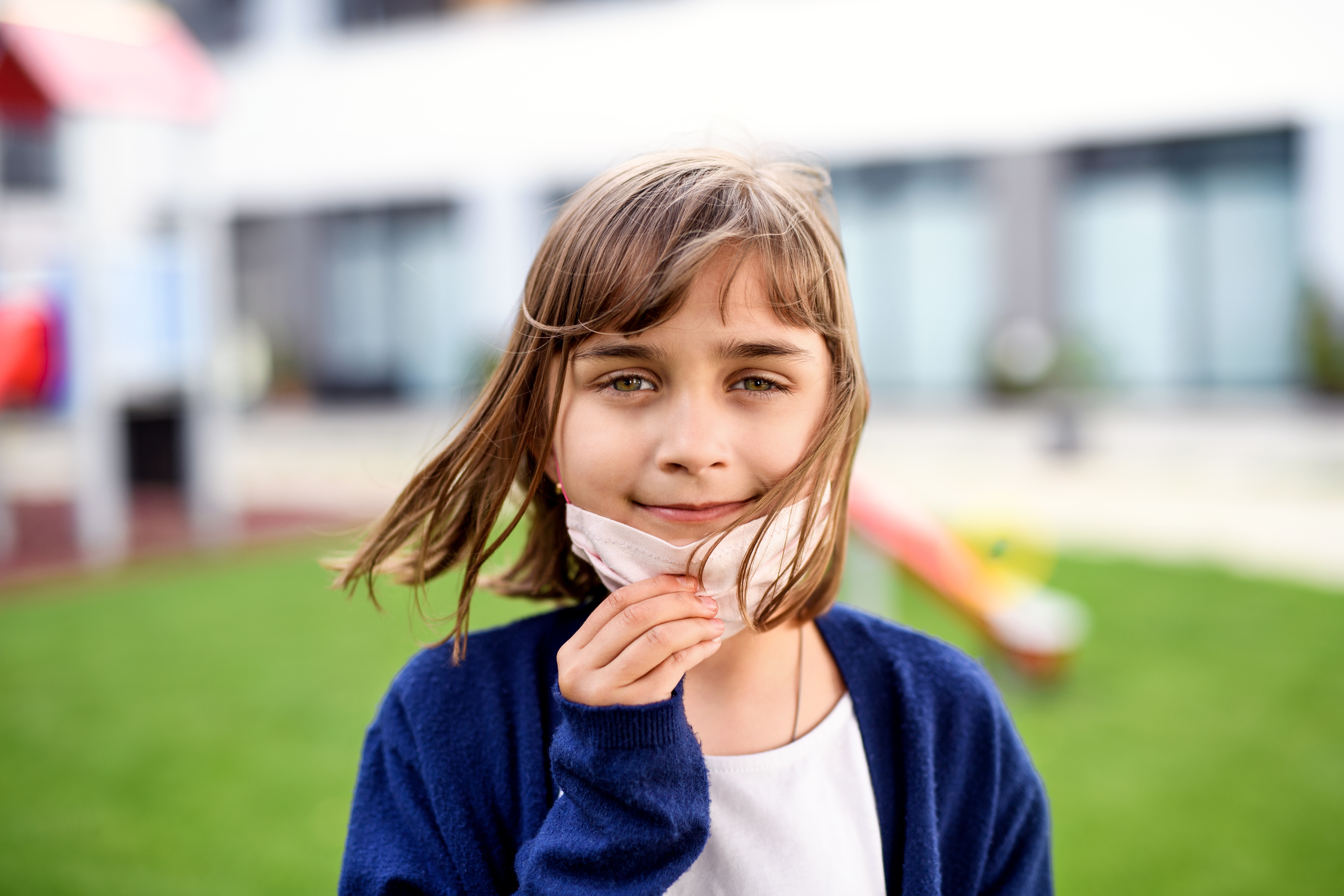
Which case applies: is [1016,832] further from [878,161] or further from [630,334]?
[878,161]

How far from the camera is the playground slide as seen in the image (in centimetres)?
383

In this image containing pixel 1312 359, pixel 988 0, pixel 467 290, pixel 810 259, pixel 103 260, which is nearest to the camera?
pixel 810 259

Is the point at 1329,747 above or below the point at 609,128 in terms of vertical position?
below

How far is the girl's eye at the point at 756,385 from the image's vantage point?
1.17m

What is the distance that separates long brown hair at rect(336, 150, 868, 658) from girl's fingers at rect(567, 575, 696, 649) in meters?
0.06

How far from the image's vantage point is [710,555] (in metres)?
1.14

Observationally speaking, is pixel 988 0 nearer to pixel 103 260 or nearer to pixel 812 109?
pixel 812 109

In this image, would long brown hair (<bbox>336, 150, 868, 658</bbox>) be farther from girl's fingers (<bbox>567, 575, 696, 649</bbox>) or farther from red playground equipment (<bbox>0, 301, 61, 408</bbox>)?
red playground equipment (<bbox>0, 301, 61, 408</bbox>)

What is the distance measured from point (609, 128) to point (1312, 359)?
9452mm

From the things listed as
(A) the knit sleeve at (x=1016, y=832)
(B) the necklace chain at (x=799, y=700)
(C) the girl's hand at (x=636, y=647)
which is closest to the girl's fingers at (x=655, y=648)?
(C) the girl's hand at (x=636, y=647)

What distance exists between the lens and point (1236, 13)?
12.4 meters

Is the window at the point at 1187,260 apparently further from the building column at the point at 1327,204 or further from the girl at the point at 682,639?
the girl at the point at 682,639

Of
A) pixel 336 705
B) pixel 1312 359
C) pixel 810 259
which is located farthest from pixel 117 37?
pixel 1312 359

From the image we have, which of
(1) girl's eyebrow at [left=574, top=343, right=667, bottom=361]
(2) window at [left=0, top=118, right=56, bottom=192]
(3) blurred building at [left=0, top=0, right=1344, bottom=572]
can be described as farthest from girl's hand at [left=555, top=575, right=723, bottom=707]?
(2) window at [left=0, top=118, right=56, bottom=192]
